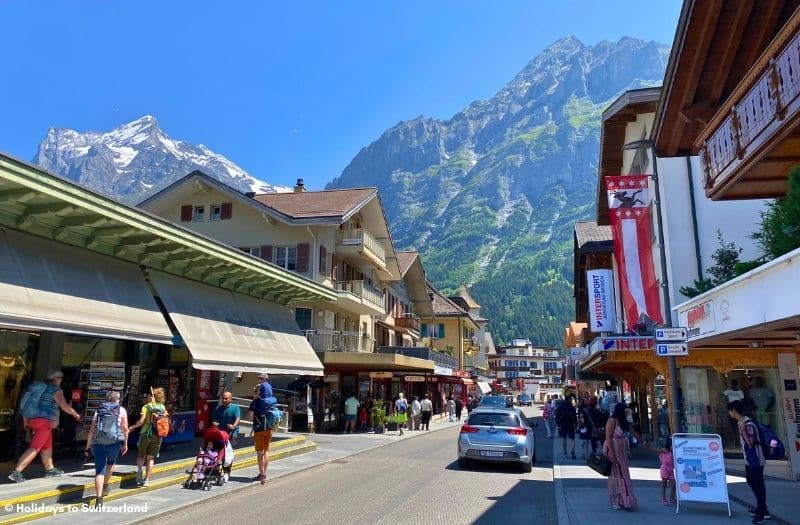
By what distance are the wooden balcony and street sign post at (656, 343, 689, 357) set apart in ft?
9.43

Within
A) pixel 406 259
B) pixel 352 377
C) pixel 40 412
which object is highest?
pixel 406 259

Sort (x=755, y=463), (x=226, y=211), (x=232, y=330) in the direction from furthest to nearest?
(x=226, y=211)
(x=232, y=330)
(x=755, y=463)

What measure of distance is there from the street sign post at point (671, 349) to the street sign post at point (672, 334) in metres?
0.09

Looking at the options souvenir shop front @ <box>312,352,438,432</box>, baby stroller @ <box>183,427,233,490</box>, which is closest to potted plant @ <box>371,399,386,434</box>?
souvenir shop front @ <box>312,352,438,432</box>

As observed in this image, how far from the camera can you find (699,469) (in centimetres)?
965

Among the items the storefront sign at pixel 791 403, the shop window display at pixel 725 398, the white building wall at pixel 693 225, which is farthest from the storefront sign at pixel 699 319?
the white building wall at pixel 693 225

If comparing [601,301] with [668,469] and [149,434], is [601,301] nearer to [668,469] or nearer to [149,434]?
[668,469]

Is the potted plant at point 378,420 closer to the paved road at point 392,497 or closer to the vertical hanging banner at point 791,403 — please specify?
the paved road at point 392,497

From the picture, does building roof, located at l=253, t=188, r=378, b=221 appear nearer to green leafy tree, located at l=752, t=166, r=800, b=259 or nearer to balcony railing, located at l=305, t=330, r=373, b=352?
balcony railing, located at l=305, t=330, r=373, b=352

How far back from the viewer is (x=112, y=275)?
40.2 ft

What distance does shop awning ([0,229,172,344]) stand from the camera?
937 centimetres

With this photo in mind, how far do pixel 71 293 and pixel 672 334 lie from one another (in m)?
11.1

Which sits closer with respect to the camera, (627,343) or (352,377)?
(627,343)

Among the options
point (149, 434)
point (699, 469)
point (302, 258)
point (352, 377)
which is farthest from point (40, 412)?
point (352, 377)
